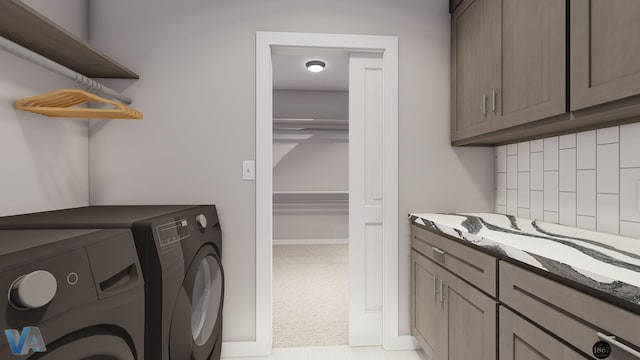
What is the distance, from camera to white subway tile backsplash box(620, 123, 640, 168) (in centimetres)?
121

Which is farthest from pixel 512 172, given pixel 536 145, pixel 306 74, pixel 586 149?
pixel 306 74

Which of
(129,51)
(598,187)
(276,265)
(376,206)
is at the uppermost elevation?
(129,51)

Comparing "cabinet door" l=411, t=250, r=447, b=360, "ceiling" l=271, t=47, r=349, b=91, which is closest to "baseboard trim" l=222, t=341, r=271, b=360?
"cabinet door" l=411, t=250, r=447, b=360

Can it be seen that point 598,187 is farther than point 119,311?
Yes

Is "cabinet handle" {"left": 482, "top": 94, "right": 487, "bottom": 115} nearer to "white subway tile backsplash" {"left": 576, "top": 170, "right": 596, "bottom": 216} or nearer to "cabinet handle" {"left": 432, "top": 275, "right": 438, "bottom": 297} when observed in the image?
"white subway tile backsplash" {"left": 576, "top": 170, "right": 596, "bottom": 216}

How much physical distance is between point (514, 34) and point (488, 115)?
38 centimetres

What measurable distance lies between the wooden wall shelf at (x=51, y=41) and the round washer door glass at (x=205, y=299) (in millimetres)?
1154

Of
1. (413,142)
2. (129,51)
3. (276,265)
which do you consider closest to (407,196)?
(413,142)

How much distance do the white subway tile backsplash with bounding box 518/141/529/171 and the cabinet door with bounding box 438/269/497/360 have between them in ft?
2.67

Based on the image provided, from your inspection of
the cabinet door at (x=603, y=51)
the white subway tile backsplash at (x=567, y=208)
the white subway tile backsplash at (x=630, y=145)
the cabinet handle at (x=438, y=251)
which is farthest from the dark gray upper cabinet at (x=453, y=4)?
the cabinet handle at (x=438, y=251)

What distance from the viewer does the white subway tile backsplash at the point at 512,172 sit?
186 cm

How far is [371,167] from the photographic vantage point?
81.1 inches

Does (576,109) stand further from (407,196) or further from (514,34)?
(407,196)

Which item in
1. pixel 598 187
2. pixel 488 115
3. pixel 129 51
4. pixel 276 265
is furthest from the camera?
pixel 276 265
